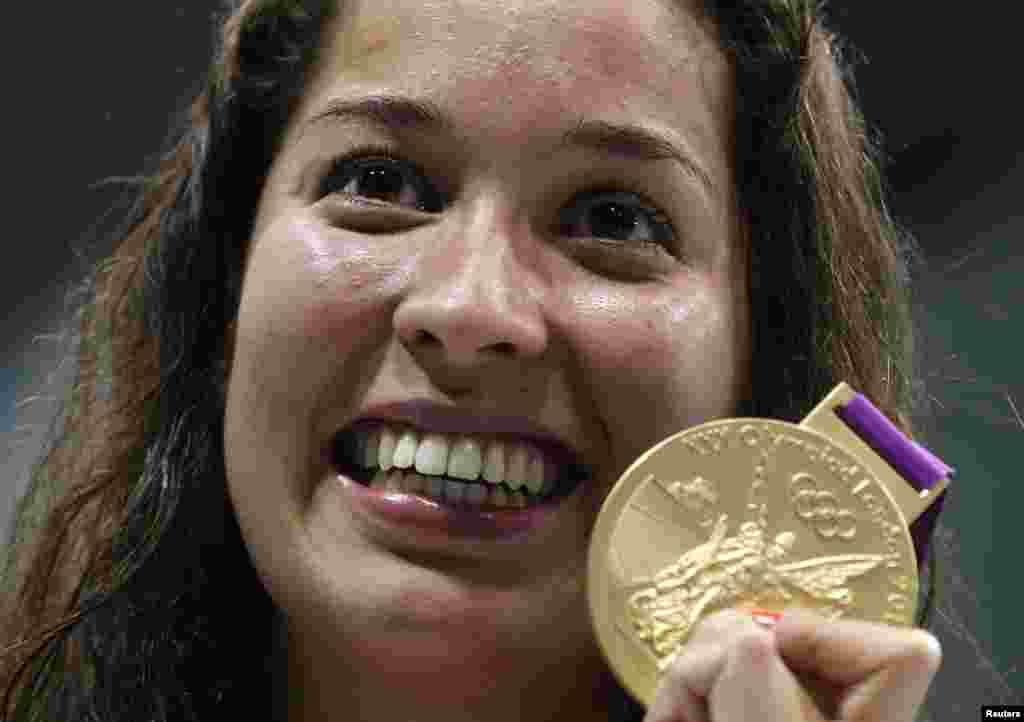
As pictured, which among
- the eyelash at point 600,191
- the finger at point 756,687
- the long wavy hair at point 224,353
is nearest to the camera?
the finger at point 756,687

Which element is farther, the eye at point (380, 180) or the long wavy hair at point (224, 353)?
the long wavy hair at point (224, 353)

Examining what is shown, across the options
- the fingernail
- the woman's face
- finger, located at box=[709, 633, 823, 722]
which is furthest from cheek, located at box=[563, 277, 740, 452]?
finger, located at box=[709, 633, 823, 722]

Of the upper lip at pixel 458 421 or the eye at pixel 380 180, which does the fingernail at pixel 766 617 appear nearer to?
the upper lip at pixel 458 421

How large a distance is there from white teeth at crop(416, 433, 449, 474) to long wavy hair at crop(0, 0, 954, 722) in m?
0.36

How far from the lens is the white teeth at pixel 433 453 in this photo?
1.07 meters

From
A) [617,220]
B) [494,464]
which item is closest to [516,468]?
[494,464]

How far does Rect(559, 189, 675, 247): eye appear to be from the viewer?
117 centimetres

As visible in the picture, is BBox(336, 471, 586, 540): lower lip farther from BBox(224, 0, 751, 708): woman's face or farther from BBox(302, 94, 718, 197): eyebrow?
BBox(302, 94, 718, 197): eyebrow

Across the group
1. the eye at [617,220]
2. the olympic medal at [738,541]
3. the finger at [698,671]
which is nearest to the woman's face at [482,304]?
the eye at [617,220]

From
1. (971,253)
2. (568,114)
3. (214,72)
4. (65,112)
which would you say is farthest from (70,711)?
(971,253)

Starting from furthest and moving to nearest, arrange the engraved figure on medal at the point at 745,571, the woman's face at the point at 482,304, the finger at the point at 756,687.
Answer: the woman's face at the point at 482,304, the engraved figure on medal at the point at 745,571, the finger at the point at 756,687

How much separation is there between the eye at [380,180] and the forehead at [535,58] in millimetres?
71

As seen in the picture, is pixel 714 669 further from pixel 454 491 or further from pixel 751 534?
pixel 454 491

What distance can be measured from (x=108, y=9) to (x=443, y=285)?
1.25 m
